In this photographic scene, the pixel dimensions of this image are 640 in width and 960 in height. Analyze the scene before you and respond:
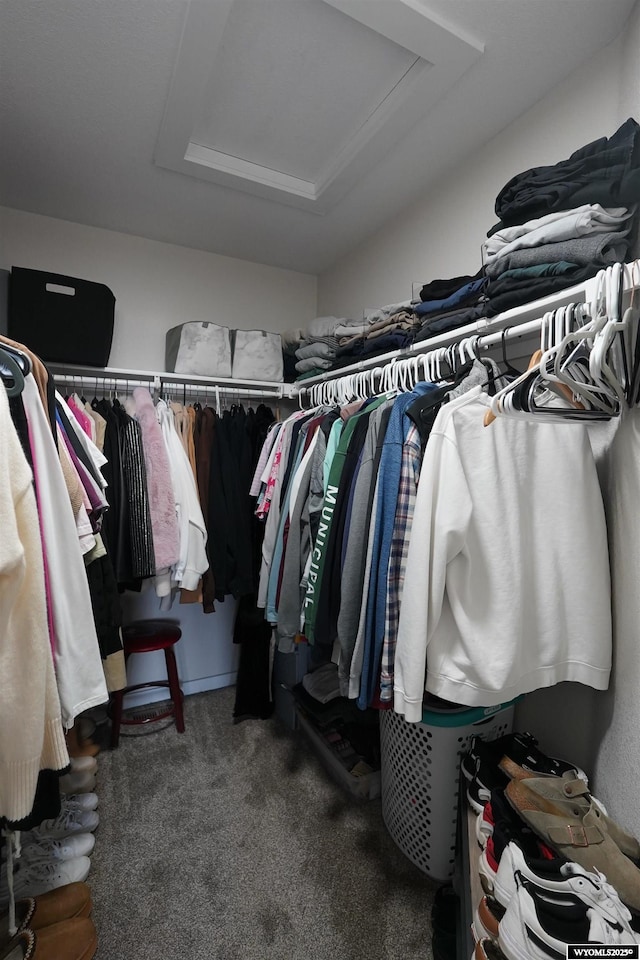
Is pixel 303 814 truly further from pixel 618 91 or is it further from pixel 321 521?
pixel 618 91

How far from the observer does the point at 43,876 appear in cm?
132

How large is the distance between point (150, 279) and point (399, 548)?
2124mm

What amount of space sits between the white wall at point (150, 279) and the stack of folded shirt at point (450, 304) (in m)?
1.34

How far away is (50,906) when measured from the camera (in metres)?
1.20

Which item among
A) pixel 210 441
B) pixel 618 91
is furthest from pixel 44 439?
pixel 618 91

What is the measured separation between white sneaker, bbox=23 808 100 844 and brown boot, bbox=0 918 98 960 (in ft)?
1.28

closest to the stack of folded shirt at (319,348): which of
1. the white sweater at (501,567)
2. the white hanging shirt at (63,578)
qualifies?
the white sweater at (501,567)

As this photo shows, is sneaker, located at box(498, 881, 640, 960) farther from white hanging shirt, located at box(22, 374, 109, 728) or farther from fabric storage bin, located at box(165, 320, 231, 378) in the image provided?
fabric storage bin, located at box(165, 320, 231, 378)

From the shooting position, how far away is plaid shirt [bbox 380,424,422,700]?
1.06 metres

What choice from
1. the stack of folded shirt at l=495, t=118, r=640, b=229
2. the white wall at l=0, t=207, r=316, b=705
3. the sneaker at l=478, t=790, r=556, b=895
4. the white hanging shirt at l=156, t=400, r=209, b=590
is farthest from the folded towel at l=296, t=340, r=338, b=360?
the sneaker at l=478, t=790, r=556, b=895

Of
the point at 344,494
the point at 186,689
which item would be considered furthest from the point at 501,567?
the point at 186,689

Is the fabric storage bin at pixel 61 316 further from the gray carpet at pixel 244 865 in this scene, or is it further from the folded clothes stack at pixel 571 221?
the gray carpet at pixel 244 865

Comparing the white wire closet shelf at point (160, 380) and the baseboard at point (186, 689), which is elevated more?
the white wire closet shelf at point (160, 380)

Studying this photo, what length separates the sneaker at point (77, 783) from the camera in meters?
1.69
